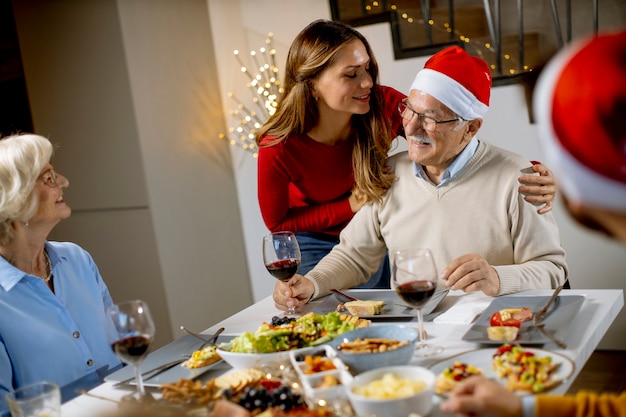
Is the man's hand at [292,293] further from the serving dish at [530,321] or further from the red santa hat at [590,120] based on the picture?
the red santa hat at [590,120]

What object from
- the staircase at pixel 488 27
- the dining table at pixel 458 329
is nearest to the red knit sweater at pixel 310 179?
the dining table at pixel 458 329

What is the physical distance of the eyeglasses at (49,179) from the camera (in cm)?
210

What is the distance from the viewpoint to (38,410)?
1408mm

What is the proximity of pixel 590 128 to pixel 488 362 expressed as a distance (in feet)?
2.60

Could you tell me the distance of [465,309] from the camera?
197 cm

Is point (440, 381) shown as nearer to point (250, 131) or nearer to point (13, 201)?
point (13, 201)

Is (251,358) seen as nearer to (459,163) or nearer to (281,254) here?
(281,254)

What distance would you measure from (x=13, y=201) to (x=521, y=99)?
253 centimetres

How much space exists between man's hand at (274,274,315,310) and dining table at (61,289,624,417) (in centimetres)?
2

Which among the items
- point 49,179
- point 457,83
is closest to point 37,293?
point 49,179

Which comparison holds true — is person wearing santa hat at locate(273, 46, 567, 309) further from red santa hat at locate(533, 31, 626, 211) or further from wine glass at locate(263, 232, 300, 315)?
red santa hat at locate(533, 31, 626, 211)

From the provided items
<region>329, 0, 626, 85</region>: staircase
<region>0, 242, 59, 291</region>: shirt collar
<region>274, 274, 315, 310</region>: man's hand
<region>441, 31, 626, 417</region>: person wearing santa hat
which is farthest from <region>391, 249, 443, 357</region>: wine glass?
<region>329, 0, 626, 85</region>: staircase

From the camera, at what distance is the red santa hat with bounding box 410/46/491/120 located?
238 centimetres

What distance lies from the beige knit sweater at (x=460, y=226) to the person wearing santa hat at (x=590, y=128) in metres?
1.25
